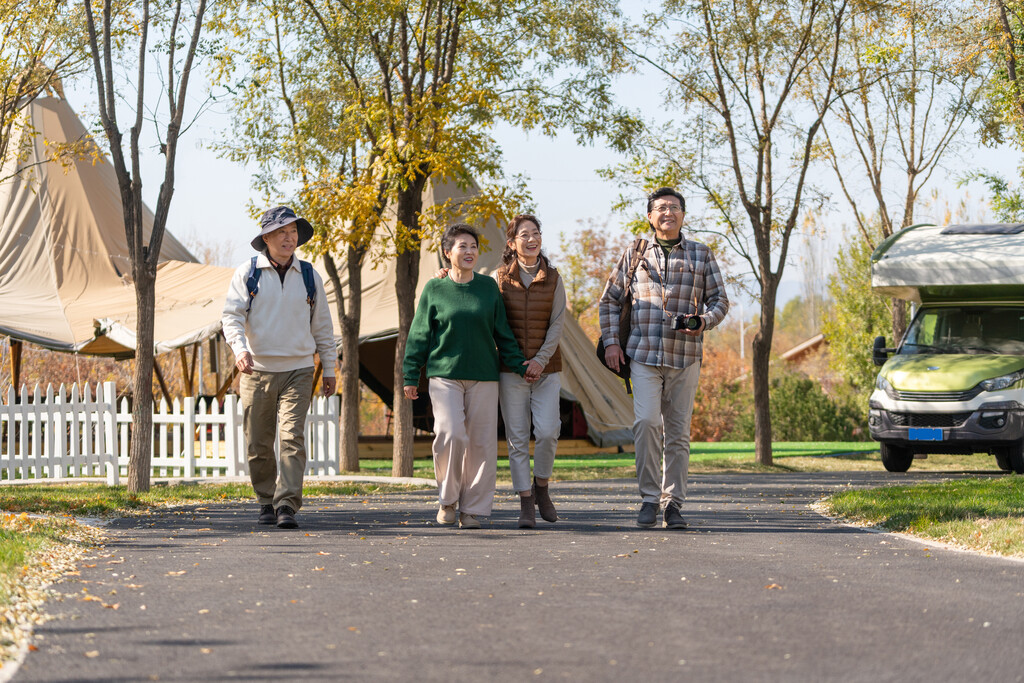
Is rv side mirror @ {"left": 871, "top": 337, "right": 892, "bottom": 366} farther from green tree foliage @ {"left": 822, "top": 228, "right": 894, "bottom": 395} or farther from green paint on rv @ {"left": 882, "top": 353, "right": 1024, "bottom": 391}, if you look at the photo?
green tree foliage @ {"left": 822, "top": 228, "right": 894, "bottom": 395}

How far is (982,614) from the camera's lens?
15.0 feet

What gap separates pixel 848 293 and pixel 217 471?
85.9 ft

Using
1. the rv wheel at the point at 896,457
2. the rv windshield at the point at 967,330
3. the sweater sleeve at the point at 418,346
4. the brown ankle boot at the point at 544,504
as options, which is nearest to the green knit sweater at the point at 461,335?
the sweater sleeve at the point at 418,346

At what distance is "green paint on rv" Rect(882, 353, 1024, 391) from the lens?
1391cm

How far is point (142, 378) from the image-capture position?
1066 centimetres

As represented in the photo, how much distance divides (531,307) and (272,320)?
1653 mm

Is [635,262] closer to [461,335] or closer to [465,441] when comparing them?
[461,335]

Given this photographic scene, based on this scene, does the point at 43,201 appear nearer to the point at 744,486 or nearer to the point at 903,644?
the point at 744,486

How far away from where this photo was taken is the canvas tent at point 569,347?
20.2 m

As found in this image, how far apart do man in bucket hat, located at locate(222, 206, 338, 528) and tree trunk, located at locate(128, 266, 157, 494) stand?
3030 millimetres

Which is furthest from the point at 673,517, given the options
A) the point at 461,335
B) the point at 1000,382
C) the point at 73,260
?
the point at 73,260

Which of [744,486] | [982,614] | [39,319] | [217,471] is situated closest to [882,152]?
[744,486]

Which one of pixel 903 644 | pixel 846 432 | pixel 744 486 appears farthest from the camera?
pixel 846 432

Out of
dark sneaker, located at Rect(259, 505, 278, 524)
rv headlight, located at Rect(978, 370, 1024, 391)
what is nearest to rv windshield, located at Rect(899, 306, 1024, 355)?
rv headlight, located at Rect(978, 370, 1024, 391)
